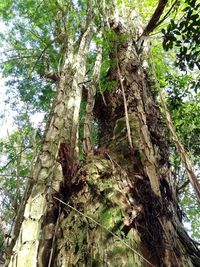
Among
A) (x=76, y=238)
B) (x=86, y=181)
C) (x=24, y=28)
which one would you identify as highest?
(x=24, y=28)

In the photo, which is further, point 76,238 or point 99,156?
point 99,156

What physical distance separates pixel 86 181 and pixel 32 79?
16.0 ft

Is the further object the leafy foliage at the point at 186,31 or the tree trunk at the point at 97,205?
the leafy foliage at the point at 186,31

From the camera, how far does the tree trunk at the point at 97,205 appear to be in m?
2.01

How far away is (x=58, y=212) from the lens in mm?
2469

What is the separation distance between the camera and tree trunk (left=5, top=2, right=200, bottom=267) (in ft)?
6.60

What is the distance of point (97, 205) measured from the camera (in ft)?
7.87

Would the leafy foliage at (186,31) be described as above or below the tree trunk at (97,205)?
above

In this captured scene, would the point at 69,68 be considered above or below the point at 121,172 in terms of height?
above

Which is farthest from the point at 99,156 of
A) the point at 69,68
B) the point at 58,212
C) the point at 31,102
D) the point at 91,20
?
the point at 31,102

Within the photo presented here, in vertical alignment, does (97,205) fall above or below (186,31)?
below

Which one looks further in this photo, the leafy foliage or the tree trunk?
the leafy foliage

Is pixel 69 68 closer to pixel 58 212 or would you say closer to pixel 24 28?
pixel 58 212

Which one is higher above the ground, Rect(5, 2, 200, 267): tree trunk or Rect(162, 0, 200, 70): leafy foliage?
Rect(162, 0, 200, 70): leafy foliage
